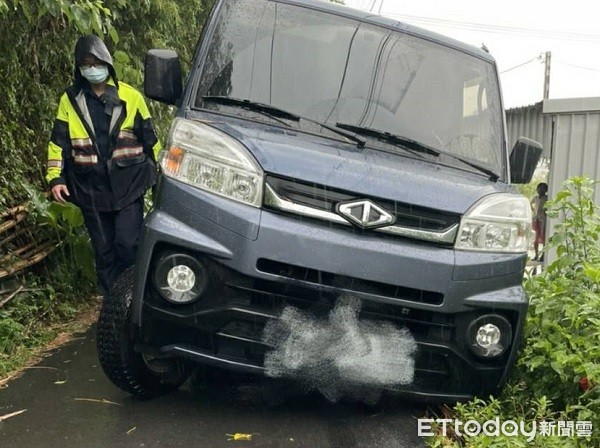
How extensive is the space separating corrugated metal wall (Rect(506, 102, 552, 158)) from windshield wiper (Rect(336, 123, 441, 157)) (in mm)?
3157

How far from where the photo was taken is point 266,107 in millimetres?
3814

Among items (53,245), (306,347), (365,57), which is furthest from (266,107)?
(53,245)

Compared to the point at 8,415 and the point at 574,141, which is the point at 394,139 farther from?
the point at 574,141

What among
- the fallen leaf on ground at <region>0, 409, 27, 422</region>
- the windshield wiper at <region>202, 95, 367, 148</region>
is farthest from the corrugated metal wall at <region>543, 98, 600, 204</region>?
the fallen leaf on ground at <region>0, 409, 27, 422</region>

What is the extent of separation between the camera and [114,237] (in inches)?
190

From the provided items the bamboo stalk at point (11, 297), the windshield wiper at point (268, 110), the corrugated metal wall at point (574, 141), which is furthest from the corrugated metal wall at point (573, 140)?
the bamboo stalk at point (11, 297)

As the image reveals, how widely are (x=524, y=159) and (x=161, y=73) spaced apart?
7.19 feet

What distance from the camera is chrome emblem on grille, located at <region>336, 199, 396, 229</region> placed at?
10.7 feet

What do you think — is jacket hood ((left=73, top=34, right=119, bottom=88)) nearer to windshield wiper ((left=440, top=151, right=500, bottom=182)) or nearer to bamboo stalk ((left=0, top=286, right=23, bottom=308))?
bamboo stalk ((left=0, top=286, right=23, bottom=308))

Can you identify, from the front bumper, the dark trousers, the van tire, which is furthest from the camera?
the dark trousers

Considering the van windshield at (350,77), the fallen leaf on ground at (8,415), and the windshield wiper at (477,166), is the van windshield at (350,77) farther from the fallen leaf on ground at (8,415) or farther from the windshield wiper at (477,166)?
the fallen leaf on ground at (8,415)

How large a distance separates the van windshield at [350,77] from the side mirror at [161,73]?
0.19 metres

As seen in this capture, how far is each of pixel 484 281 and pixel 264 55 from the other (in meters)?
1.72

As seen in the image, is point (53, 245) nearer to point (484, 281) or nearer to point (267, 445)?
point (267, 445)
